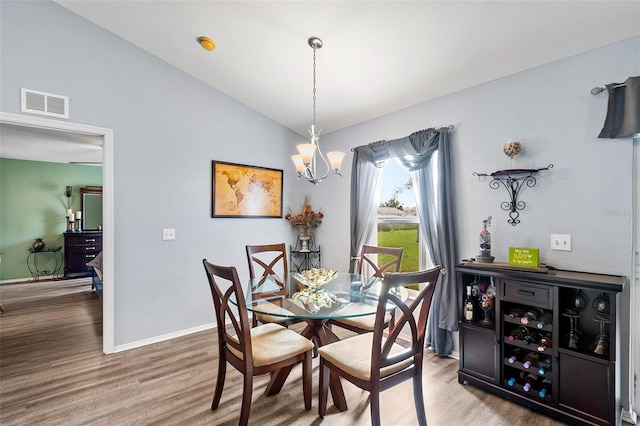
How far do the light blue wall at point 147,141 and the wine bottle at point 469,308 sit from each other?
268 centimetres

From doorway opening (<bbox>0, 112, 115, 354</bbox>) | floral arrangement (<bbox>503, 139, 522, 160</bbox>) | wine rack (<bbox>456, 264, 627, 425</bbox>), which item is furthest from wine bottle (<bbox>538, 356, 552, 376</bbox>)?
doorway opening (<bbox>0, 112, 115, 354</bbox>)

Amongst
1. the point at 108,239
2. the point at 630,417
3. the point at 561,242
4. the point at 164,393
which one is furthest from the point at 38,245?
the point at 630,417

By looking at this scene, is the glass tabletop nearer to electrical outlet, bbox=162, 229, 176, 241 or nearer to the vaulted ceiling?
electrical outlet, bbox=162, 229, 176, 241

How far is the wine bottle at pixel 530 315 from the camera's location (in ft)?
6.84

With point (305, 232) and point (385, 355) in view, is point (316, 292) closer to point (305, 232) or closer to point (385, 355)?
point (385, 355)

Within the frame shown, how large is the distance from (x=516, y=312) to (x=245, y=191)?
10.4ft

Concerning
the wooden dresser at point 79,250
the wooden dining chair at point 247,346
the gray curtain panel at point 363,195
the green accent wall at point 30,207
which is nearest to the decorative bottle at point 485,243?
the gray curtain panel at point 363,195

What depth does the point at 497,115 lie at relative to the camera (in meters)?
2.57

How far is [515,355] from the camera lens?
2174mm

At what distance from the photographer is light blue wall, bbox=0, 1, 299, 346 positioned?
103 inches

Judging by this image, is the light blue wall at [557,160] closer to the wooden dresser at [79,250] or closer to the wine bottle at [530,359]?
the wine bottle at [530,359]

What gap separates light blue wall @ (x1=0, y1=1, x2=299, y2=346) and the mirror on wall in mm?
4791

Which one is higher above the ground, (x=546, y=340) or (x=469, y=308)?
(x=469, y=308)

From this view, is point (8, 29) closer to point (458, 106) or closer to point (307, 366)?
point (307, 366)
